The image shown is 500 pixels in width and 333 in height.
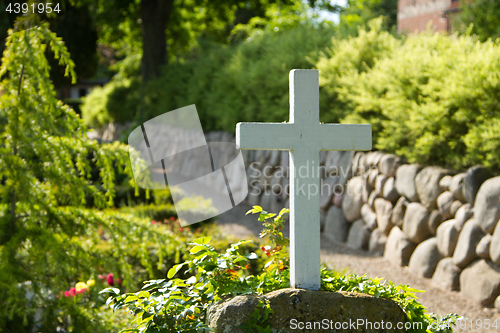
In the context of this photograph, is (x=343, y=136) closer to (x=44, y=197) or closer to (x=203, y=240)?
(x=203, y=240)

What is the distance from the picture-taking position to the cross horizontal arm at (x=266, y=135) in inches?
92.9

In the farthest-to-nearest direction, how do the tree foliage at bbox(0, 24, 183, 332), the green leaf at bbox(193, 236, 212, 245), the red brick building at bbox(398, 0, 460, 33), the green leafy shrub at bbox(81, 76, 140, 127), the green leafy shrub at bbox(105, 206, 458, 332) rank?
the red brick building at bbox(398, 0, 460, 33)
the green leafy shrub at bbox(81, 76, 140, 127)
the tree foliage at bbox(0, 24, 183, 332)
the green leaf at bbox(193, 236, 212, 245)
the green leafy shrub at bbox(105, 206, 458, 332)

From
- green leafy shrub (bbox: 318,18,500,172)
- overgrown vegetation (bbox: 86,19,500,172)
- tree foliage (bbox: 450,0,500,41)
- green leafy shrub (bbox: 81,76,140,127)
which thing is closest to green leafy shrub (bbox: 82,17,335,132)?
overgrown vegetation (bbox: 86,19,500,172)

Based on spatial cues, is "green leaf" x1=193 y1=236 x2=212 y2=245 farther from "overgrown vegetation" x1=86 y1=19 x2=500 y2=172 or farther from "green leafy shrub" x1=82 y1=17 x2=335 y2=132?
"green leafy shrub" x1=82 y1=17 x2=335 y2=132

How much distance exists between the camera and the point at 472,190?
4.15 m

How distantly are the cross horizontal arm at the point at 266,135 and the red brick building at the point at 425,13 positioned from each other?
15.0 m

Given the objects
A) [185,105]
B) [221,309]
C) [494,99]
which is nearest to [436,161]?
[494,99]

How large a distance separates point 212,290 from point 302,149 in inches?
34.0

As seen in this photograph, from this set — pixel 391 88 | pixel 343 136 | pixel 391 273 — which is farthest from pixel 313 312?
pixel 391 88

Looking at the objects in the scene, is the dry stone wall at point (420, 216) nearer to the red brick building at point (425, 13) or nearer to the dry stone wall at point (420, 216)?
the dry stone wall at point (420, 216)

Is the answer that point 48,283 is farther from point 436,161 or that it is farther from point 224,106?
point 224,106

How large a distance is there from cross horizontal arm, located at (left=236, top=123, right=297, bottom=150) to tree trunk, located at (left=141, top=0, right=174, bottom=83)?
11848 millimetres

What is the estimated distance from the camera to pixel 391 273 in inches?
189

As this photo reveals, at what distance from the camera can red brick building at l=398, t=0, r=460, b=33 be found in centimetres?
1608
